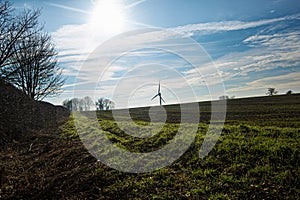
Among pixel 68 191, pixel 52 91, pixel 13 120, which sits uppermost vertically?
pixel 52 91

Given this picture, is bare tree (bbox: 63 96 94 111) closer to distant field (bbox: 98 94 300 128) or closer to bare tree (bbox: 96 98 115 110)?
bare tree (bbox: 96 98 115 110)

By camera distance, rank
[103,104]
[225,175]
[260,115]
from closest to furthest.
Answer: [225,175], [260,115], [103,104]

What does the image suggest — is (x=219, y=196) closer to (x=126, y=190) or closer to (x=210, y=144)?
(x=126, y=190)

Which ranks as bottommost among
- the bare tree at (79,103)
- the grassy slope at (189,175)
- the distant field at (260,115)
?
the grassy slope at (189,175)

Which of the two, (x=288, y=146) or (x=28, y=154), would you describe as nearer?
(x=288, y=146)

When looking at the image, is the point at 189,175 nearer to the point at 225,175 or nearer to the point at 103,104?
the point at 225,175

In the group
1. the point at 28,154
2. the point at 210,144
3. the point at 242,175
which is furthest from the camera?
the point at 28,154

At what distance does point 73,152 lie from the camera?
33.0 ft

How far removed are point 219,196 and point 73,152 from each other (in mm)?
6590

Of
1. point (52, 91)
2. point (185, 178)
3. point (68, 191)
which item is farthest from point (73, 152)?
point (52, 91)

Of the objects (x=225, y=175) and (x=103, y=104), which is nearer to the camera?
(x=225, y=175)

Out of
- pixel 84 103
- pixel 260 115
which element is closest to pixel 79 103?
pixel 84 103

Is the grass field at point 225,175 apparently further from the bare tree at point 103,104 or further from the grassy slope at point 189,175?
the bare tree at point 103,104

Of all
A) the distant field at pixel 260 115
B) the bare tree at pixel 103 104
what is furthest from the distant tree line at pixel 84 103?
the distant field at pixel 260 115
